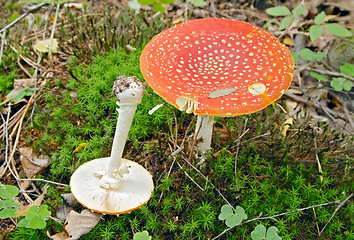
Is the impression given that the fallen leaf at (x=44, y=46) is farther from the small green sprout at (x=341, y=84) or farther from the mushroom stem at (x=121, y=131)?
the small green sprout at (x=341, y=84)

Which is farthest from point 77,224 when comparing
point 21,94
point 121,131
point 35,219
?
point 21,94

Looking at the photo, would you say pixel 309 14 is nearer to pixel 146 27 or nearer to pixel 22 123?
pixel 146 27

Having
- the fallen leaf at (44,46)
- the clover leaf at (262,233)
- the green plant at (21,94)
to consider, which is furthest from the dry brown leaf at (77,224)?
the fallen leaf at (44,46)

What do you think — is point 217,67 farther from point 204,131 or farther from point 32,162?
point 32,162

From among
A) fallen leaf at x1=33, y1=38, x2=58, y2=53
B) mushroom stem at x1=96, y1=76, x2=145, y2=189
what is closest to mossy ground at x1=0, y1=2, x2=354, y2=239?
mushroom stem at x1=96, y1=76, x2=145, y2=189

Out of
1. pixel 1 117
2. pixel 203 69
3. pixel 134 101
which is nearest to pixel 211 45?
pixel 203 69

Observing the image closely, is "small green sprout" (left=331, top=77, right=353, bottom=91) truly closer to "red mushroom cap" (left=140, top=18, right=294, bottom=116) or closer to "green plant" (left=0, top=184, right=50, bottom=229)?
"red mushroom cap" (left=140, top=18, right=294, bottom=116)
